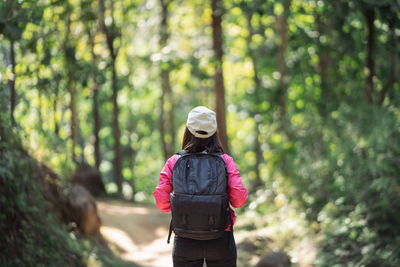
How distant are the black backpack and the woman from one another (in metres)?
0.08

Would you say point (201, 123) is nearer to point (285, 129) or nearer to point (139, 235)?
point (285, 129)

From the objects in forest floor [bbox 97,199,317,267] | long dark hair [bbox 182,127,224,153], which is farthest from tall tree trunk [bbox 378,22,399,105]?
long dark hair [bbox 182,127,224,153]

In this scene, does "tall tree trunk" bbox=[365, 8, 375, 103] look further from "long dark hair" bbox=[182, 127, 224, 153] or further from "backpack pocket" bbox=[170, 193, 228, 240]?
"backpack pocket" bbox=[170, 193, 228, 240]

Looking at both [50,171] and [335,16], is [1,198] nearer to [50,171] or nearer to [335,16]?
[50,171]

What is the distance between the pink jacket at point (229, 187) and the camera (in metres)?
3.86

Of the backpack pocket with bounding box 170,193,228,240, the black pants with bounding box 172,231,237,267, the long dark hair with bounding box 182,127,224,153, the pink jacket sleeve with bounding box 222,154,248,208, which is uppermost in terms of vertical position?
the long dark hair with bounding box 182,127,224,153

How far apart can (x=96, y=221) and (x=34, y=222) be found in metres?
2.98

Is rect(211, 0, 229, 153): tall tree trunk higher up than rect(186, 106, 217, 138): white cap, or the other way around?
rect(211, 0, 229, 153): tall tree trunk

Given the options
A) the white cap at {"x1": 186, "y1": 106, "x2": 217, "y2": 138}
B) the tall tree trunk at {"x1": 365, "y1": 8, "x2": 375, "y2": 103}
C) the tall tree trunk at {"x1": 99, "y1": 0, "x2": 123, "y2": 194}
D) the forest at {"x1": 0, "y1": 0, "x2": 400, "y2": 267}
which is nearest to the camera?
the white cap at {"x1": 186, "y1": 106, "x2": 217, "y2": 138}

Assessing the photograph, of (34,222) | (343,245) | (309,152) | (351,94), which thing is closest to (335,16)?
(351,94)

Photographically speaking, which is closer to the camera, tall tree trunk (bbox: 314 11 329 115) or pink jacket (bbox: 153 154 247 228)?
pink jacket (bbox: 153 154 247 228)

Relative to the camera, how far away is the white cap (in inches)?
155

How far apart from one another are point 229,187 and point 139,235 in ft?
31.0

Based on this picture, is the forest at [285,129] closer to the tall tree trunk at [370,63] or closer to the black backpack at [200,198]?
the tall tree trunk at [370,63]
